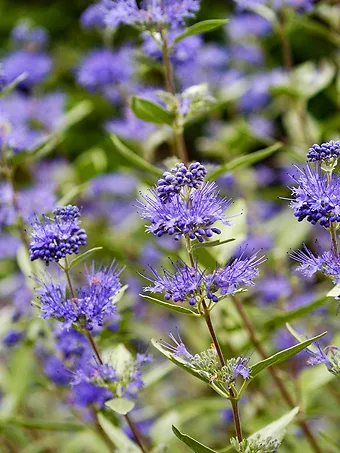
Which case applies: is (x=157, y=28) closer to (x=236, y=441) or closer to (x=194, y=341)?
(x=236, y=441)

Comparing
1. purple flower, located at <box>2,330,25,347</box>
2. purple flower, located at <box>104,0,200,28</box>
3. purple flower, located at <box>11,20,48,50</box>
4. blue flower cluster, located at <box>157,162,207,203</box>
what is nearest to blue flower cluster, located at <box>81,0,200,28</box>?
purple flower, located at <box>104,0,200,28</box>

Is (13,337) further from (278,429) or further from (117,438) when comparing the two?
(278,429)

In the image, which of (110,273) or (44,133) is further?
(44,133)

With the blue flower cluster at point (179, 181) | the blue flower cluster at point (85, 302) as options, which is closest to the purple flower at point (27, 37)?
the blue flower cluster at point (85, 302)

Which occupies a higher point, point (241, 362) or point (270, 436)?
point (241, 362)

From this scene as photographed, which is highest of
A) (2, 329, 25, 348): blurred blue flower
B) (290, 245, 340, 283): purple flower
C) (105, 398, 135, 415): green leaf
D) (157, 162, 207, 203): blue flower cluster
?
(157, 162, 207, 203): blue flower cluster

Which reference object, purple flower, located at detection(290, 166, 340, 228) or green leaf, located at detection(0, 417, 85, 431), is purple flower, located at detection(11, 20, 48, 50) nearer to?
green leaf, located at detection(0, 417, 85, 431)

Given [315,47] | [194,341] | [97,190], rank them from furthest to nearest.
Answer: [315,47] → [97,190] → [194,341]

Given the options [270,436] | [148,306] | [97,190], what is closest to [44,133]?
[97,190]
